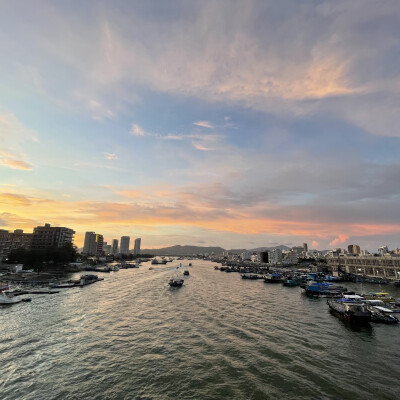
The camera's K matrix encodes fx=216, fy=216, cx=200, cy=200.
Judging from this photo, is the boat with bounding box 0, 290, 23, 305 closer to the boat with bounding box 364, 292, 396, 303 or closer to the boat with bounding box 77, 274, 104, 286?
the boat with bounding box 77, 274, 104, 286

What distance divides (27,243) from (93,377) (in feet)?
671

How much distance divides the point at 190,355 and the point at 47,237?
186 meters

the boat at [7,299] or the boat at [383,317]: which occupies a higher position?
the boat at [7,299]

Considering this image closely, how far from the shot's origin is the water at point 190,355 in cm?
1947

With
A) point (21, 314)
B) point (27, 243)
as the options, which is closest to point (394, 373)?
point (21, 314)

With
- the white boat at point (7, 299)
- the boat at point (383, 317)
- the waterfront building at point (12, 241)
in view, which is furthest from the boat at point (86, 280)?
the waterfront building at point (12, 241)

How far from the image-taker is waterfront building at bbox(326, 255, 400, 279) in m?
102

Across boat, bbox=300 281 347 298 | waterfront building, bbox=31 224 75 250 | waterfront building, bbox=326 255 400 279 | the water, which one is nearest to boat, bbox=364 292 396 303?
boat, bbox=300 281 347 298

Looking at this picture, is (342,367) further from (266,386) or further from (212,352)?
(212,352)

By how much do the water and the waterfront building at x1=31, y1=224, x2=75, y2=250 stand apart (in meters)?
146

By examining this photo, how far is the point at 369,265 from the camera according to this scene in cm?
11712

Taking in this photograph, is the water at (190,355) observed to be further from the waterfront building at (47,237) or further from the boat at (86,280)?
the waterfront building at (47,237)

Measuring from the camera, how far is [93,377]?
21156 mm

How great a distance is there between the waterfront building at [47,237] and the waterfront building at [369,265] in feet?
636
